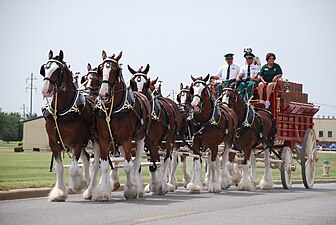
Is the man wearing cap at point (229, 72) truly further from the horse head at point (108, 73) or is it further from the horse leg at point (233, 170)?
the horse head at point (108, 73)

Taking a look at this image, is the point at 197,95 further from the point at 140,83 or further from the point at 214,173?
the point at 214,173

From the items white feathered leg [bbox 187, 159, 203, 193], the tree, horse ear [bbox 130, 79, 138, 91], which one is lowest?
white feathered leg [bbox 187, 159, 203, 193]

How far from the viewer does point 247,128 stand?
62.8 ft

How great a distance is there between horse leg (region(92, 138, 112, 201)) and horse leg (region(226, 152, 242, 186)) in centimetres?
584

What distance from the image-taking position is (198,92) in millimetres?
17016

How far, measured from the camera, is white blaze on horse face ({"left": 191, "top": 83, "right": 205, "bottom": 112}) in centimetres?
1689

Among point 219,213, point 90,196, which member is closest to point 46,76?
point 90,196

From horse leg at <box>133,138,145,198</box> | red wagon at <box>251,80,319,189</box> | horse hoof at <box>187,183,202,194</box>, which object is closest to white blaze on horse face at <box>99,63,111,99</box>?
horse leg at <box>133,138,145,198</box>

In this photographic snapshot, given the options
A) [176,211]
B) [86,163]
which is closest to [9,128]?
[86,163]

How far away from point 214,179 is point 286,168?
342cm

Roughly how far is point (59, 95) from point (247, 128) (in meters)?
6.92

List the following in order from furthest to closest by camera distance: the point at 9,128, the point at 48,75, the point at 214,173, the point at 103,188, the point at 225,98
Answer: the point at 9,128 → the point at 225,98 → the point at 214,173 → the point at 103,188 → the point at 48,75

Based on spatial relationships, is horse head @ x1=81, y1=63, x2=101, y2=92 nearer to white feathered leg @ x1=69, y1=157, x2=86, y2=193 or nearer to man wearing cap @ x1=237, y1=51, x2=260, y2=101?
white feathered leg @ x1=69, y1=157, x2=86, y2=193

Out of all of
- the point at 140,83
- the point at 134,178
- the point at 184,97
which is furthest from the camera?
the point at 184,97
